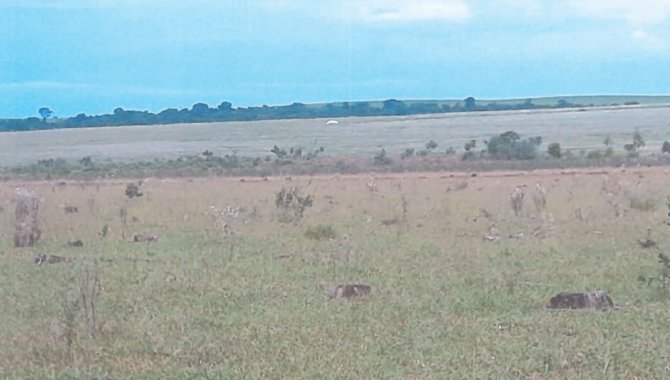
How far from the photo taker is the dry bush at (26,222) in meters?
18.3

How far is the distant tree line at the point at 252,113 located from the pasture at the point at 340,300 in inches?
3132

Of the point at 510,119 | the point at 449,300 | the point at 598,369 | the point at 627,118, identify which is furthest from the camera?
the point at 510,119

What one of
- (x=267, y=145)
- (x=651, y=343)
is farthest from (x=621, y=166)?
(x=651, y=343)

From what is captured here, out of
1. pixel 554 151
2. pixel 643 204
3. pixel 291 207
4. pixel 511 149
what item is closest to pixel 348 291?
pixel 291 207

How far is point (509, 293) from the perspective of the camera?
12.2 meters

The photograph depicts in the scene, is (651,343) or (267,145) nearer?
(651,343)

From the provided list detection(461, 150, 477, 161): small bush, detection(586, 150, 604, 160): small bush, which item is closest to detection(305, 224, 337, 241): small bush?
detection(586, 150, 604, 160): small bush

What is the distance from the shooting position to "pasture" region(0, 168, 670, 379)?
29.9ft

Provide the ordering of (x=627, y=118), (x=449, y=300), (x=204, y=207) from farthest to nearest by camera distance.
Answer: (x=627, y=118), (x=204, y=207), (x=449, y=300)

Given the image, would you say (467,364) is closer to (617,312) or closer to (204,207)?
(617,312)

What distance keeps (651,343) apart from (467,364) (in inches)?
63.7

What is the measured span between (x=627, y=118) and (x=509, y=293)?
277ft

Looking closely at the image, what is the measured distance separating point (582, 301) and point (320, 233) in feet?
26.5

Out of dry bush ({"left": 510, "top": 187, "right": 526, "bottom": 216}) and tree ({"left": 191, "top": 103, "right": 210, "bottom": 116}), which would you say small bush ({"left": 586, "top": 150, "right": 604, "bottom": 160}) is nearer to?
dry bush ({"left": 510, "top": 187, "right": 526, "bottom": 216})
